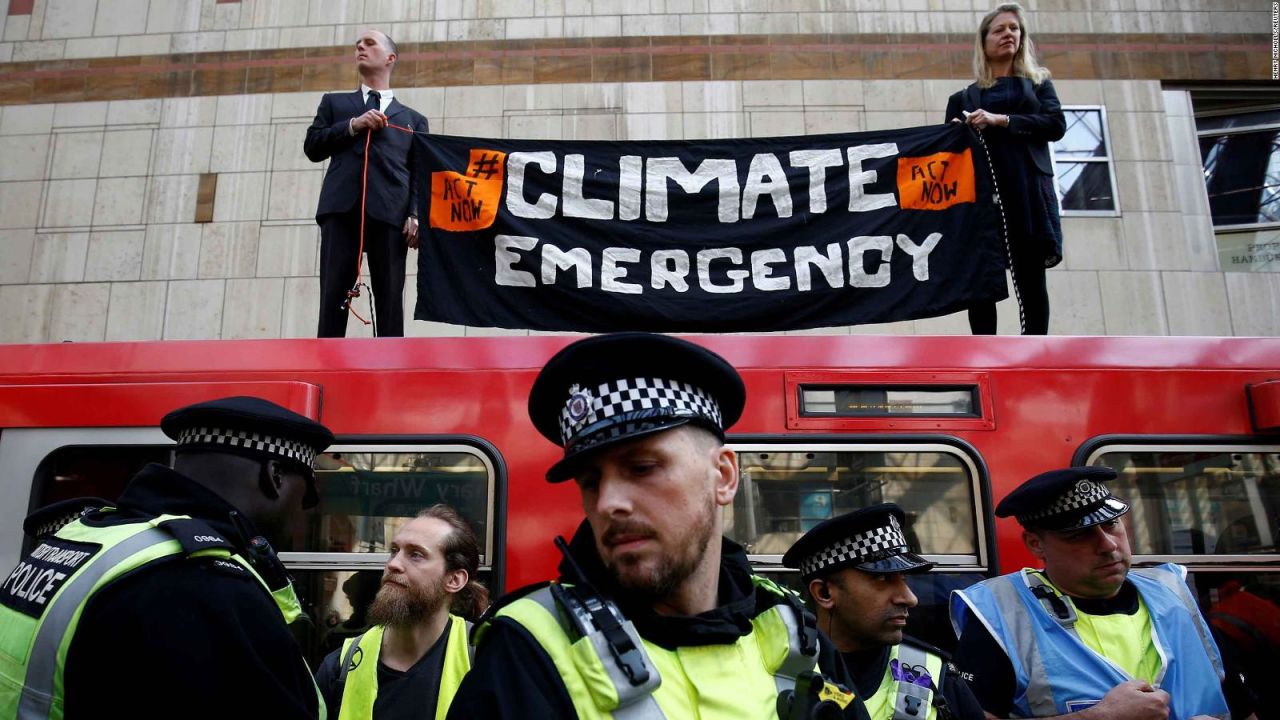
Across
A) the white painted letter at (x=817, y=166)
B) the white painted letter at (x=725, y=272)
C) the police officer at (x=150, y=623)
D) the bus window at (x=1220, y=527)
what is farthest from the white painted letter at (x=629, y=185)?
the police officer at (x=150, y=623)

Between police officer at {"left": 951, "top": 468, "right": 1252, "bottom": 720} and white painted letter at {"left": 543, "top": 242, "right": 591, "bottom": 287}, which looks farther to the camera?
white painted letter at {"left": 543, "top": 242, "right": 591, "bottom": 287}

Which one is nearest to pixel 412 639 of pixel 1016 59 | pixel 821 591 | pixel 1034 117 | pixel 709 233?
pixel 821 591

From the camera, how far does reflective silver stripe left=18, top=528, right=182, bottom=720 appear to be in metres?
1.78

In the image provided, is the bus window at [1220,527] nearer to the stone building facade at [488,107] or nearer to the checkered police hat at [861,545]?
the checkered police hat at [861,545]

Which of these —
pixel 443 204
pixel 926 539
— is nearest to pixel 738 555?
pixel 926 539

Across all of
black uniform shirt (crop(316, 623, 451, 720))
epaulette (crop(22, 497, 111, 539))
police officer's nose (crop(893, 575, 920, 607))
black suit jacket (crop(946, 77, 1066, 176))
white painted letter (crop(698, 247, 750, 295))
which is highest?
black suit jacket (crop(946, 77, 1066, 176))

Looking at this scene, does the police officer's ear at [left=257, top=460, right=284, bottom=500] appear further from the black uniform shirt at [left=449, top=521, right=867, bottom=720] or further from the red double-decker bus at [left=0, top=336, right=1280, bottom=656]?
the red double-decker bus at [left=0, top=336, right=1280, bottom=656]

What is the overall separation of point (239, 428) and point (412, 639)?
125cm

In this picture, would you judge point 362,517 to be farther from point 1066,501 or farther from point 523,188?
point 1066,501

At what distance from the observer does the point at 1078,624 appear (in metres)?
3.10

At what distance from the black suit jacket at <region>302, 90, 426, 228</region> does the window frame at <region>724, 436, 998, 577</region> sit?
2.29 m

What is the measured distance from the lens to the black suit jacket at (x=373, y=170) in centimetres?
464

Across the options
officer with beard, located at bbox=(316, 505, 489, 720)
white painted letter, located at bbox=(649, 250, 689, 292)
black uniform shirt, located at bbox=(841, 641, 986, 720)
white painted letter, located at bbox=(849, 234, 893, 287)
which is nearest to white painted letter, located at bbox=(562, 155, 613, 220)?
white painted letter, located at bbox=(649, 250, 689, 292)

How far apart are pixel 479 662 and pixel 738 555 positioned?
61 centimetres
